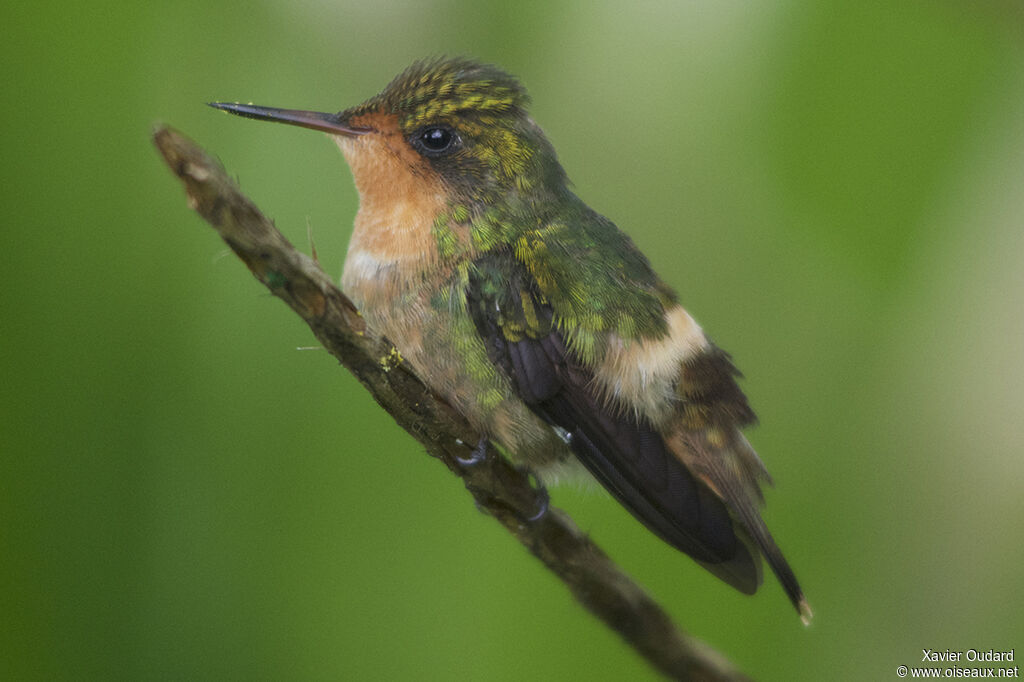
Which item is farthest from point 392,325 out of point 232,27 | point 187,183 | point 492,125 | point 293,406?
point 232,27

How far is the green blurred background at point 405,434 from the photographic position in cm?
146

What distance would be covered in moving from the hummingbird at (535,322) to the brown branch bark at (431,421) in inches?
2.8

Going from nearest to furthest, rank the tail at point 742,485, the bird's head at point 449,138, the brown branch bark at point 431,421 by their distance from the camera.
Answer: the brown branch bark at point 431,421
the tail at point 742,485
the bird's head at point 449,138

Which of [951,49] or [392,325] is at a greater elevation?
[951,49]

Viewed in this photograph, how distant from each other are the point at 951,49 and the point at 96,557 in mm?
1768

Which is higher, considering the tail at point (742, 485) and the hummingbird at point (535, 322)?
the hummingbird at point (535, 322)

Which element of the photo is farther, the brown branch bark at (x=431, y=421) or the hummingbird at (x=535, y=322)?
the hummingbird at (x=535, y=322)

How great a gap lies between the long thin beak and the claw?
1.51 ft

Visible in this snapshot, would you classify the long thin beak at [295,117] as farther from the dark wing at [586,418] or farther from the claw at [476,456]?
the claw at [476,456]

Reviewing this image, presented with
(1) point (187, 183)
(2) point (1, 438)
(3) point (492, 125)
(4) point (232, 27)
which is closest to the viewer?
(1) point (187, 183)

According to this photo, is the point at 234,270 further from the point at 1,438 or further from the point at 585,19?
the point at 585,19

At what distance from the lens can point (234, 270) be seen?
1.62 meters

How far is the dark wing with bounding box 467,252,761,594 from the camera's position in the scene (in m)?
1.15

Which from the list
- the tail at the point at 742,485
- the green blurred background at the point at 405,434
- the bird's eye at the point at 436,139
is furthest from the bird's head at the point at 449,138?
the tail at the point at 742,485
